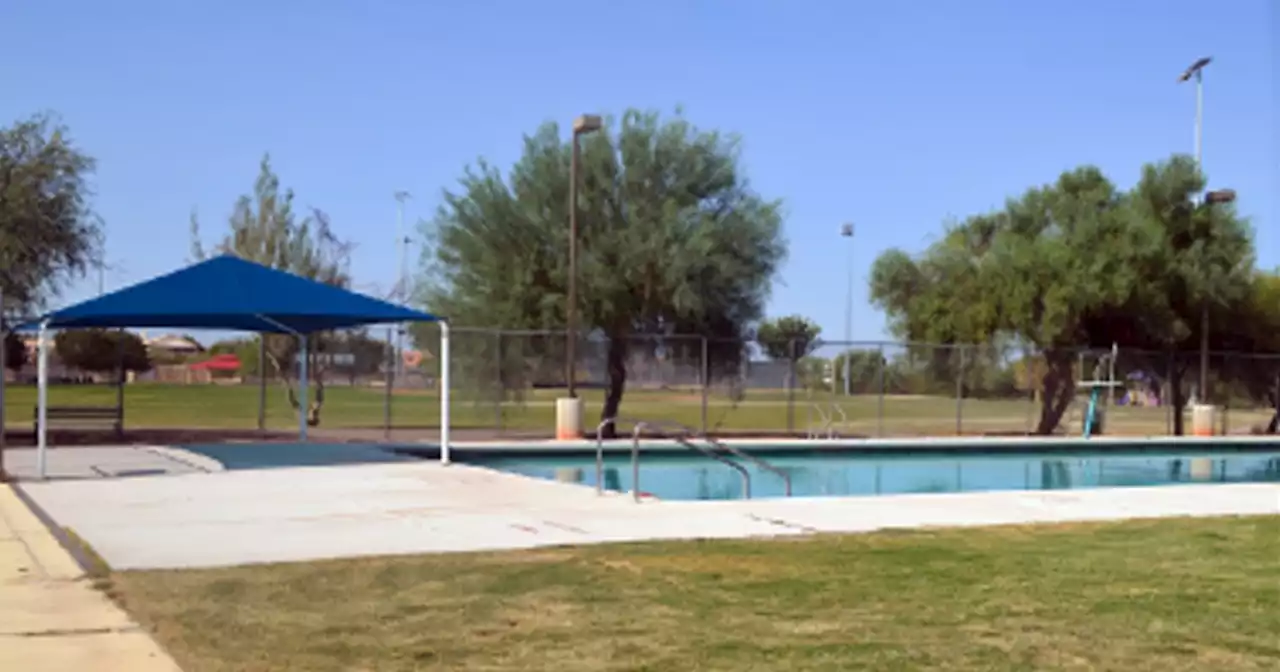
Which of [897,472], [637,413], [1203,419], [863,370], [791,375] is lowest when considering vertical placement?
[897,472]

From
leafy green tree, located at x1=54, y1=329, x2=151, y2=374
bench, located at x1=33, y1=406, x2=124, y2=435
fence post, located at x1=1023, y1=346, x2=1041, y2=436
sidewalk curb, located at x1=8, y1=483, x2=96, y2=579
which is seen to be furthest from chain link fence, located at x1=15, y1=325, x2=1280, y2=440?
sidewalk curb, located at x1=8, y1=483, x2=96, y2=579

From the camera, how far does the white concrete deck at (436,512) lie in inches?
414

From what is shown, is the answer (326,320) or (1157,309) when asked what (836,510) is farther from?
(1157,309)

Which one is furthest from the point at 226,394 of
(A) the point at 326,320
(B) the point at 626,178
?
(A) the point at 326,320

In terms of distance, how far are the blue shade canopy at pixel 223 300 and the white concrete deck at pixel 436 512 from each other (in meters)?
2.06

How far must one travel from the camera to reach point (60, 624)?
7.11 metres

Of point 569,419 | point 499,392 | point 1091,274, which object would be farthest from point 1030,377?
point 499,392

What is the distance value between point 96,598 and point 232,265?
34.2 ft

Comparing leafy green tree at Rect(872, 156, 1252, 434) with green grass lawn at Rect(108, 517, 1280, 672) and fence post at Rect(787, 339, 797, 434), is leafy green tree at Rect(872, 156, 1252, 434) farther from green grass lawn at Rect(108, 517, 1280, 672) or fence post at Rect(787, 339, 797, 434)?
green grass lawn at Rect(108, 517, 1280, 672)

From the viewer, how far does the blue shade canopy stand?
54.6ft

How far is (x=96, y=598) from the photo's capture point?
790cm

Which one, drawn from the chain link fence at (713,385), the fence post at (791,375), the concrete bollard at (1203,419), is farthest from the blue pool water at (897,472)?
the concrete bollard at (1203,419)

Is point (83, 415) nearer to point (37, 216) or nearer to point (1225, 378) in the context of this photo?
point (37, 216)

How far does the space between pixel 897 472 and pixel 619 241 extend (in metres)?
7.53
